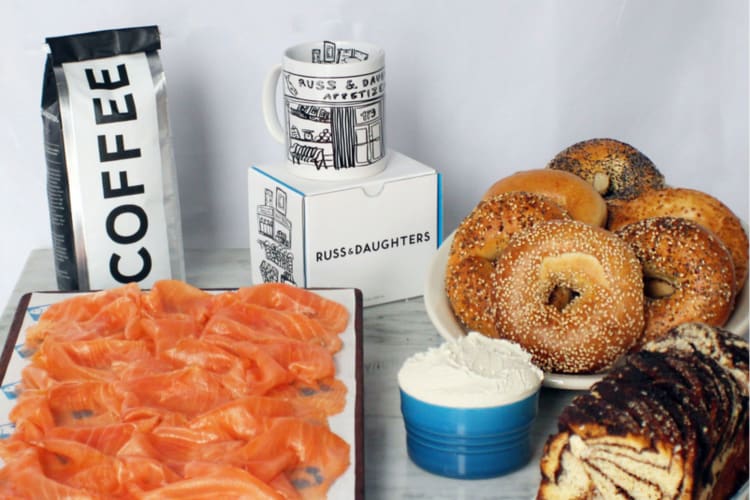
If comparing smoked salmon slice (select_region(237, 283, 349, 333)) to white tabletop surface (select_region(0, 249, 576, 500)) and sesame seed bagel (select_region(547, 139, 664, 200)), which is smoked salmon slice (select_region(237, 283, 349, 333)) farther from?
sesame seed bagel (select_region(547, 139, 664, 200))

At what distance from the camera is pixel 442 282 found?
3.94 ft

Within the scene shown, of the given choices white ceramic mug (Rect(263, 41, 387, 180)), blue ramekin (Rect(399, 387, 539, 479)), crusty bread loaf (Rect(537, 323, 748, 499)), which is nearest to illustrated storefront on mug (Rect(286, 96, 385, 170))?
white ceramic mug (Rect(263, 41, 387, 180))

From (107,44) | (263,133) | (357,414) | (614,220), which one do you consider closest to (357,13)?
(263,133)

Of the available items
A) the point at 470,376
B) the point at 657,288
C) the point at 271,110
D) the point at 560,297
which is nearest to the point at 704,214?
the point at 657,288

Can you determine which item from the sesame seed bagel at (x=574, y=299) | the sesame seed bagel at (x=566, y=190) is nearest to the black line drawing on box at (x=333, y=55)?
the sesame seed bagel at (x=566, y=190)

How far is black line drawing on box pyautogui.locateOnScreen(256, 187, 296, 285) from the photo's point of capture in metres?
1.25

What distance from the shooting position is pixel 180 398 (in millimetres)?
984

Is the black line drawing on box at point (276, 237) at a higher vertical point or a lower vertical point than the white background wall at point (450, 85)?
lower

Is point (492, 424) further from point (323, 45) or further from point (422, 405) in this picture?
point (323, 45)

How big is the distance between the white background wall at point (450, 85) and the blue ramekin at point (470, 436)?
64cm

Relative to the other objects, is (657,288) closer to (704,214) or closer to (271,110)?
(704,214)

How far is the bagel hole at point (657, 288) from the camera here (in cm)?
111

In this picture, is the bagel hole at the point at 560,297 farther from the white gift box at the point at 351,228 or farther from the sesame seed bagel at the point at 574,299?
the white gift box at the point at 351,228

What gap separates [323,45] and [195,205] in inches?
14.3
